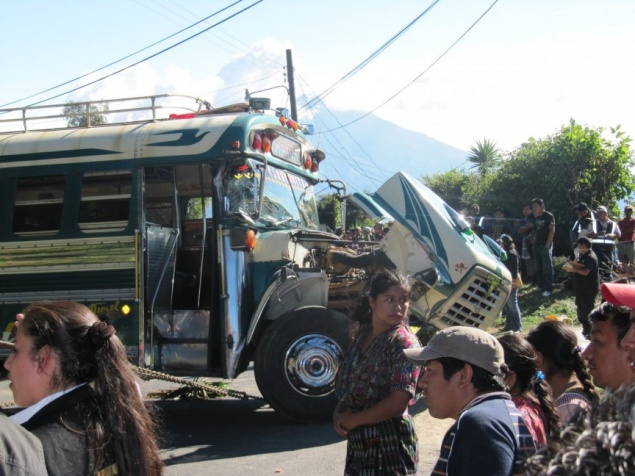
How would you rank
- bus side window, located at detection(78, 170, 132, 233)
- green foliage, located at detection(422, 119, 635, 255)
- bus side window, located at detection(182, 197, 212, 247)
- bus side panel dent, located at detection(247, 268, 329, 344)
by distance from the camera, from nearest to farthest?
1. bus side panel dent, located at detection(247, 268, 329, 344)
2. bus side window, located at detection(78, 170, 132, 233)
3. bus side window, located at detection(182, 197, 212, 247)
4. green foliage, located at detection(422, 119, 635, 255)

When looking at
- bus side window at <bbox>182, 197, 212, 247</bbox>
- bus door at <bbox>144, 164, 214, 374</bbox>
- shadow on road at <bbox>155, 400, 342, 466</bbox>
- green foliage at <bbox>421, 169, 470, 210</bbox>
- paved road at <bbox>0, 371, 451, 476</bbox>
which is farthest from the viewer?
green foliage at <bbox>421, 169, 470, 210</bbox>

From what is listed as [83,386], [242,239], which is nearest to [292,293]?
[242,239]

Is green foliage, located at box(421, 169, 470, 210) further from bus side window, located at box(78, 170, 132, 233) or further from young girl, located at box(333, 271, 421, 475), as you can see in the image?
young girl, located at box(333, 271, 421, 475)

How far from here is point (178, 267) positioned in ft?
29.1

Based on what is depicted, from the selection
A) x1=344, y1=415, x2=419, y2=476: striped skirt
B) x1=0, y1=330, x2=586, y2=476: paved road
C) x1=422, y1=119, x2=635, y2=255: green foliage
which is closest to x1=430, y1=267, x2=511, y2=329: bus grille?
x1=0, y1=330, x2=586, y2=476: paved road

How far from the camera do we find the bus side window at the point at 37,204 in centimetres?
835

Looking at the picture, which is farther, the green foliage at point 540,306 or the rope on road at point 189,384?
the green foliage at point 540,306

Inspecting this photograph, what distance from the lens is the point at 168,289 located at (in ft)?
27.3

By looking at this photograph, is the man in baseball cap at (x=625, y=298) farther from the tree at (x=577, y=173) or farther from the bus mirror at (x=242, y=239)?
the tree at (x=577, y=173)

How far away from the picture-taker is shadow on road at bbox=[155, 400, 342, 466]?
23.3 feet

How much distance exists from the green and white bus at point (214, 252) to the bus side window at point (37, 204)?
0.01 metres

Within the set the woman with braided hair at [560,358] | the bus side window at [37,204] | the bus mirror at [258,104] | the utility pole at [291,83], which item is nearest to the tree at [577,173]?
the utility pole at [291,83]

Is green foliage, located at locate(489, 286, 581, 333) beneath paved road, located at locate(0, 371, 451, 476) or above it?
above

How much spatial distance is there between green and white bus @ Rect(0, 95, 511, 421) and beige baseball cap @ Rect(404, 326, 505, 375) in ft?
15.2
